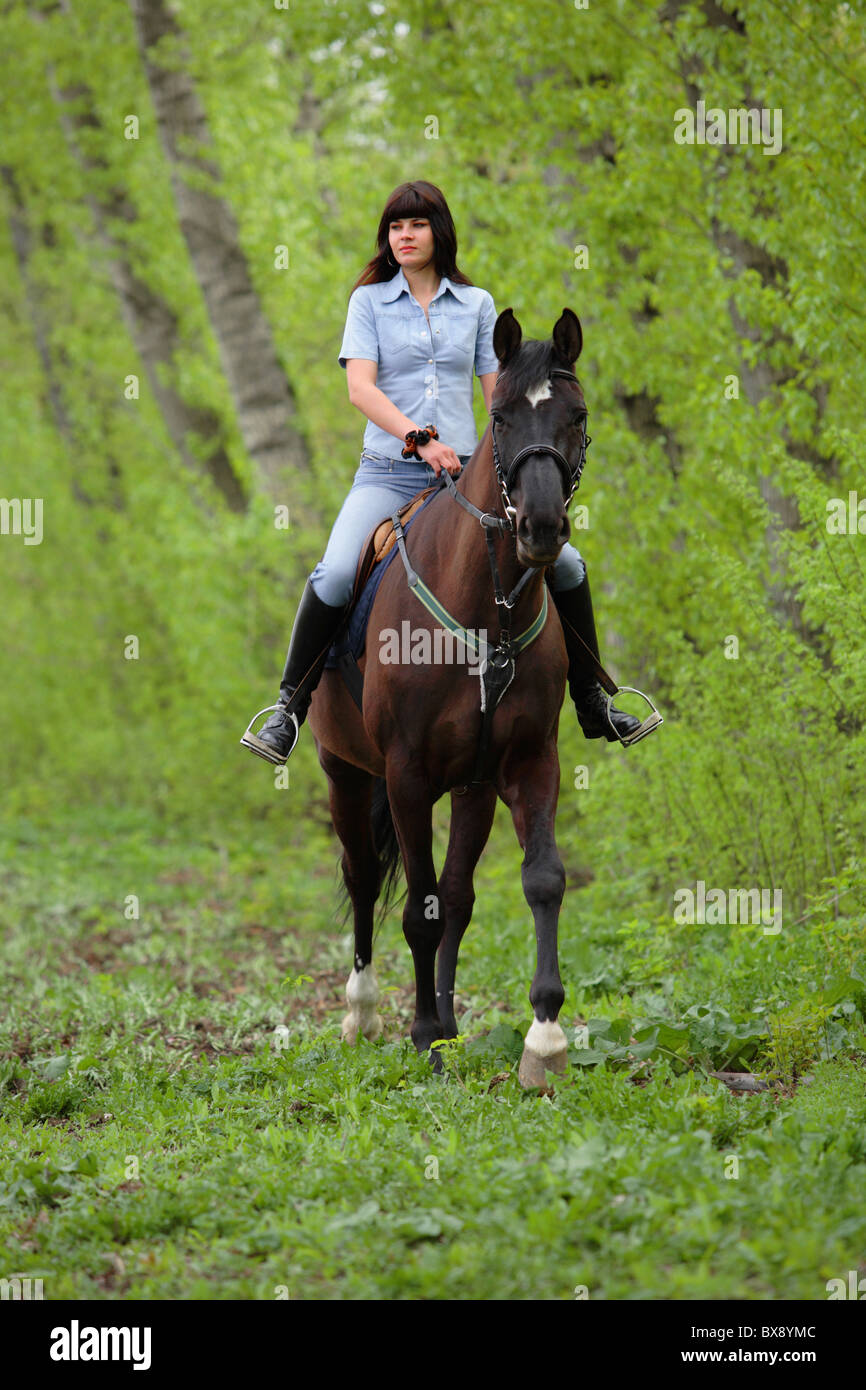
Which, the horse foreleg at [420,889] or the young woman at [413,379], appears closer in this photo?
the horse foreleg at [420,889]

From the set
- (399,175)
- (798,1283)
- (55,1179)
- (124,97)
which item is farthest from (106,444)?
(798,1283)

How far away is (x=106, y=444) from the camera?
22078 millimetres

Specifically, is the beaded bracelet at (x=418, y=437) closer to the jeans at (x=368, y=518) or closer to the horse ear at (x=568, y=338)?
the jeans at (x=368, y=518)

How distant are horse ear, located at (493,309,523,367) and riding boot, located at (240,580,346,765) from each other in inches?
63.2

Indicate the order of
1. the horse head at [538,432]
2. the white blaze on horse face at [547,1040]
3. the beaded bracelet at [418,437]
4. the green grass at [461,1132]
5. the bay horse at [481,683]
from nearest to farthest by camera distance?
the green grass at [461,1132] < the horse head at [538,432] < the bay horse at [481,683] < the white blaze on horse face at [547,1040] < the beaded bracelet at [418,437]

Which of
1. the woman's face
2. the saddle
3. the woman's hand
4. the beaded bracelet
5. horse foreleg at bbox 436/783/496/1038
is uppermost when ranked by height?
the woman's face

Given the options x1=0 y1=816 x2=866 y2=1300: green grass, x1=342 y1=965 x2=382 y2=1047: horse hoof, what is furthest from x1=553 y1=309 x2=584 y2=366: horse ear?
x1=342 y1=965 x2=382 y2=1047: horse hoof

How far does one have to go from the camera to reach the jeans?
6.06m

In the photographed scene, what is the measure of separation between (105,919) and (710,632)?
18.6ft

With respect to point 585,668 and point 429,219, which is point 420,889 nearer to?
point 585,668

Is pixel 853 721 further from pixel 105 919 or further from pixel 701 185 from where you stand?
pixel 105 919

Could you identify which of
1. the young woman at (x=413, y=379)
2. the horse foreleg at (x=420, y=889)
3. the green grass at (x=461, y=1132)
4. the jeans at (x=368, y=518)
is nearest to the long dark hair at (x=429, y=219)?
the young woman at (x=413, y=379)

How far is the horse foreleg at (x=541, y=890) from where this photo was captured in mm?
5148

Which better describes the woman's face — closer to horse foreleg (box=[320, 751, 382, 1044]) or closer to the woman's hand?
the woman's hand
